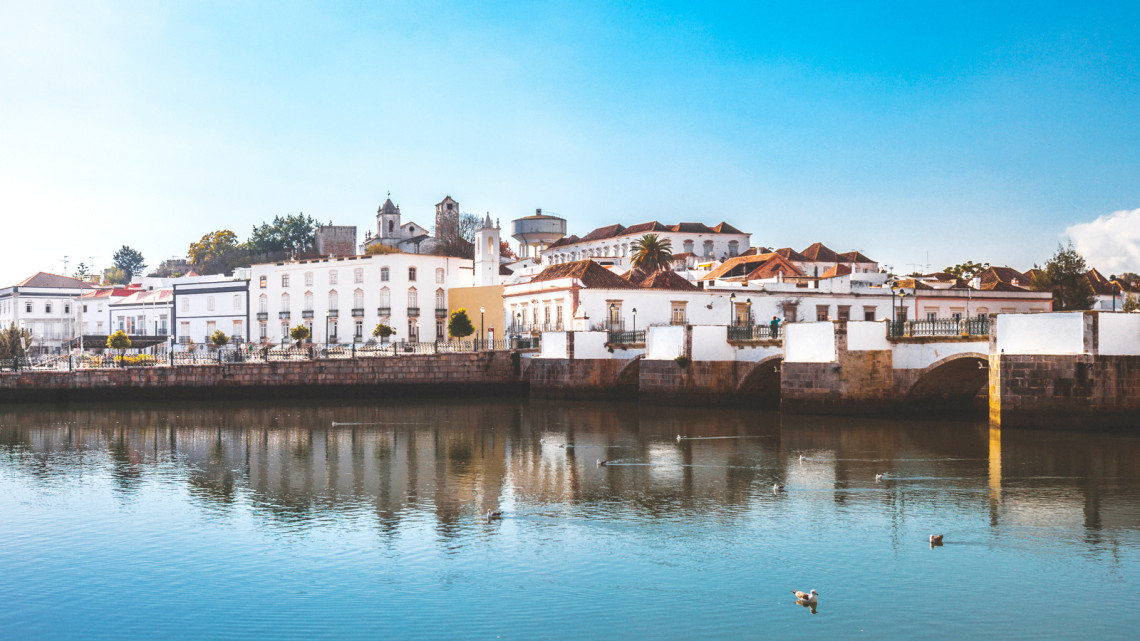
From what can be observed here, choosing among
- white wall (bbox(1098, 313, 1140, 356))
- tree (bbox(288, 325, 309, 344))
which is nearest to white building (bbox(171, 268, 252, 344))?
tree (bbox(288, 325, 309, 344))

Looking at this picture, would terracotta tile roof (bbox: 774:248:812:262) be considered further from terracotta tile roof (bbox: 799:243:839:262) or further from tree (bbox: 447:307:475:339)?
tree (bbox: 447:307:475:339)

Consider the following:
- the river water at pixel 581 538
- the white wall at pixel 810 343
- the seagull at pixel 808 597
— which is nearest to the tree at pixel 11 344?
the river water at pixel 581 538

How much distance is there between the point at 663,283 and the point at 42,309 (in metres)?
59.2

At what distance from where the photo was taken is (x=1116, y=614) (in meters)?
12.2

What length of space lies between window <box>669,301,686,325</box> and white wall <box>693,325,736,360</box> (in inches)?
441

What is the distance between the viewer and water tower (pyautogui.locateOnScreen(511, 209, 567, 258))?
88.9 m

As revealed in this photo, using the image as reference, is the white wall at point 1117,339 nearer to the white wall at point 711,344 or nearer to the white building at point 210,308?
the white wall at point 711,344

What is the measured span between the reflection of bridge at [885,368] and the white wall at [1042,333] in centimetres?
3

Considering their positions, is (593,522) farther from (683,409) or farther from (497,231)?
(497,231)

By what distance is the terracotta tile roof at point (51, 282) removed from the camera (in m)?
82.6

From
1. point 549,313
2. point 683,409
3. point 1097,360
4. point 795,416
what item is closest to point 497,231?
point 549,313

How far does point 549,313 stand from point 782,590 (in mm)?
38155

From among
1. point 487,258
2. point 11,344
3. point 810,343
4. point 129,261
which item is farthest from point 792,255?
point 129,261

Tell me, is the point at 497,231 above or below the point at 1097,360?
above
